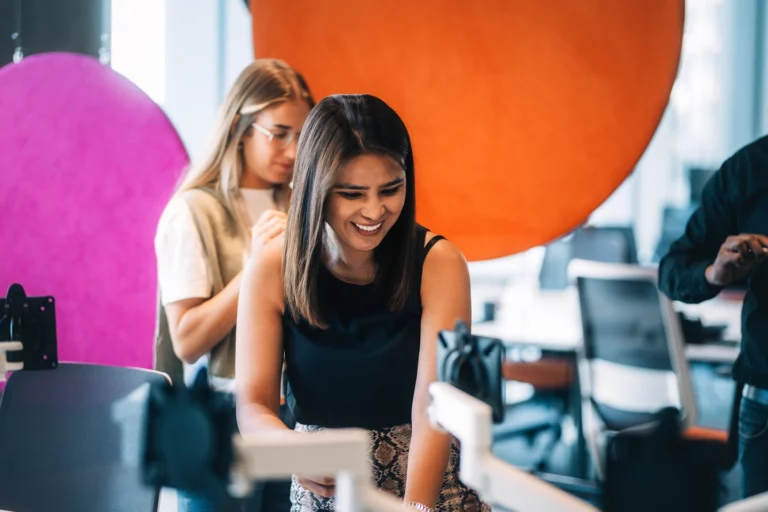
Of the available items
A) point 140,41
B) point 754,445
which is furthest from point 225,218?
point 754,445

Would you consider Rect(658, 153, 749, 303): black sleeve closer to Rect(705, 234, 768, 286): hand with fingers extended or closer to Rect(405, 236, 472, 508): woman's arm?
Rect(705, 234, 768, 286): hand with fingers extended

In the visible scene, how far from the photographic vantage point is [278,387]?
4.87 ft

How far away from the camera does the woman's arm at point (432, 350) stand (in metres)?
1.36

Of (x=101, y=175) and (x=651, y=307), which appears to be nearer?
(x=101, y=175)

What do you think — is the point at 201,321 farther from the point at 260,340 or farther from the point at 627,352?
the point at 627,352

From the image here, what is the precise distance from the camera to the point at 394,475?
1.47 meters

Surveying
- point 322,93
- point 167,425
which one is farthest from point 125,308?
point 167,425

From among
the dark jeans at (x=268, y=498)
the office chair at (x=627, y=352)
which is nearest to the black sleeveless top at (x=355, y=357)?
the dark jeans at (x=268, y=498)

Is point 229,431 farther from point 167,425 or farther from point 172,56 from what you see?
point 172,56

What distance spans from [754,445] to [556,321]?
2074 millimetres

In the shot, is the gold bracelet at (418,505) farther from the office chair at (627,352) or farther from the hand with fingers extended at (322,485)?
the office chair at (627,352)

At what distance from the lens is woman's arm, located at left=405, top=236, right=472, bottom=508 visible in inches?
53.7

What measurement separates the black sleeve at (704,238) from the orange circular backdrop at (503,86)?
236 mm

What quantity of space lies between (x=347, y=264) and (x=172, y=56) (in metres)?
1.64
